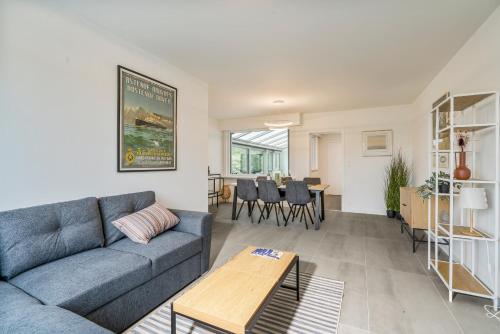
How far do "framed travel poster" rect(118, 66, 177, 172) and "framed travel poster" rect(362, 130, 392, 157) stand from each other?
429 centimetres

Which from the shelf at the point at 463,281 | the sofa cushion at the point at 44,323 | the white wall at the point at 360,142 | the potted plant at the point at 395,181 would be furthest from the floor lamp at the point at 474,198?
the white wall at the point at 360,142

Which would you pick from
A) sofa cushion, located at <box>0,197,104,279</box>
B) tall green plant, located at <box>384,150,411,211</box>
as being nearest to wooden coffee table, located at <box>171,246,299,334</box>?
sofa cushion, located at <box>0,197,104,279</box>

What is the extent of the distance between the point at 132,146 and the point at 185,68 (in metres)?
1.36

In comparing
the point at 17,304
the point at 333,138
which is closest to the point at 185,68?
the point at 17,304

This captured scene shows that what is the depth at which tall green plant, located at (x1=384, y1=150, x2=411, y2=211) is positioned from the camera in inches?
188

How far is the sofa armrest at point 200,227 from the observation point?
2.44 metres

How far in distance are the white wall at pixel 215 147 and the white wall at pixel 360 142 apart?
2.55 metres

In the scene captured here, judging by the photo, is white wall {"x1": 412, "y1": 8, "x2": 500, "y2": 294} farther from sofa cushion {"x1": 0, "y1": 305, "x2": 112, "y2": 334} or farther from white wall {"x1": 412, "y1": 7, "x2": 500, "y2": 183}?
sofa cushion {"x1": 0, "y1": 305, "x2": 112, "y2": 334}

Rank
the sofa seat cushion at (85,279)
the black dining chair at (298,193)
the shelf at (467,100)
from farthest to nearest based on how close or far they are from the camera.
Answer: the black dining chair at (298,193) < the shelf at (467,100) < the sofa seat cushion at (85,279)

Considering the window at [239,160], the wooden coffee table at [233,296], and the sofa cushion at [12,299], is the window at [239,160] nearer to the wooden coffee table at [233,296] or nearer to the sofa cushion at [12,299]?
the wooden coffee table at [233,296]

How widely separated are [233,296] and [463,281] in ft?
6.88

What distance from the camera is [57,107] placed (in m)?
2.04

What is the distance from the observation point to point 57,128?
2.04m

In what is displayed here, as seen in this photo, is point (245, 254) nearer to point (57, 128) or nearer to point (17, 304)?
point (17, 304)
